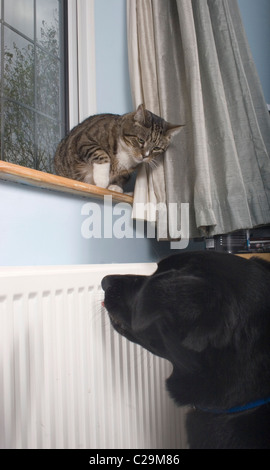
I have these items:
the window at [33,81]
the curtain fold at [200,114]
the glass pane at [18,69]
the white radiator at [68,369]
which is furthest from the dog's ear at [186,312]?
the glass pane at [18,69]

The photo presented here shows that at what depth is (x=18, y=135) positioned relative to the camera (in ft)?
4.14

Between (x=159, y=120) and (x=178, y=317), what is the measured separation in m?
0.96

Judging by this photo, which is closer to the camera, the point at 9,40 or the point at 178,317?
the point at 178,317

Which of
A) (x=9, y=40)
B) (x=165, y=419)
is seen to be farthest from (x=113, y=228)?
(x=9, y=40)

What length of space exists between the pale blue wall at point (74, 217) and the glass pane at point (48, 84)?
0.63 feet

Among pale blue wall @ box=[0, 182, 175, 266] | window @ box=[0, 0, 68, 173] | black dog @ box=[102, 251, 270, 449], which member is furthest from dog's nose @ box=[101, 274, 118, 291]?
window @ box=[0, 0, 68, 173]

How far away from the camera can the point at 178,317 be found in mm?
592

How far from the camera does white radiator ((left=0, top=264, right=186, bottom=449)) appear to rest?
686mm

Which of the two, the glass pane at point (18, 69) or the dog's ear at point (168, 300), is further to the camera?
the glass pane at point (18, 69)

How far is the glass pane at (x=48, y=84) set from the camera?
4.49 feet

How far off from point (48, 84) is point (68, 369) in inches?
46.5

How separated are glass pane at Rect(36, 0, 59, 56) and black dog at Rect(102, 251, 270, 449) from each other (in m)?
1.24

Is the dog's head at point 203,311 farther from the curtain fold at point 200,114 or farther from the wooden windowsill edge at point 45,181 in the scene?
the curtain fold at point 200,114

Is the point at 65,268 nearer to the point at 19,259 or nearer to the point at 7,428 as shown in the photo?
the point at 19,259
